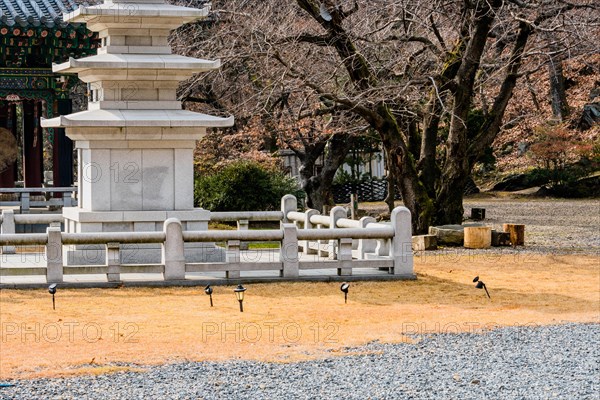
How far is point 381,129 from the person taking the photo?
2333 cm

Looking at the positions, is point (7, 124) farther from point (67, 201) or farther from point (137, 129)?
point (137, 129)

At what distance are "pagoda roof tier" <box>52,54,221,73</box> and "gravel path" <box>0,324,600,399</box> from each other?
25.1ft

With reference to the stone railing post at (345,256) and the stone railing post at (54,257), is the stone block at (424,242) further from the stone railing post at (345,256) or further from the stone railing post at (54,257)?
the stone railing post at (54,257)

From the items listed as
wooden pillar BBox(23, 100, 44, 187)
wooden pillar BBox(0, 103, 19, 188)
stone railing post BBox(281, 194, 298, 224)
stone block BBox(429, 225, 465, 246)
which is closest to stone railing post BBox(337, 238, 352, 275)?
stone railing post BBox(281, 194, 298, 224)

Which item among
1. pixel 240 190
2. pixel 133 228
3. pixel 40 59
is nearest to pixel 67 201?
pixel 40 59

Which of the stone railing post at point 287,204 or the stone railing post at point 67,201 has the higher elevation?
the stone railing post at point 67,201

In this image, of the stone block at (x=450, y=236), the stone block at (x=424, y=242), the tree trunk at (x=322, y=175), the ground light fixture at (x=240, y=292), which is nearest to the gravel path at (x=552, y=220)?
the stone block at (x=450, y=236)

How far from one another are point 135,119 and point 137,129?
210mm

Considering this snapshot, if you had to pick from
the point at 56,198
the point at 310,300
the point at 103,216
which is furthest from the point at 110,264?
the point at 56,198

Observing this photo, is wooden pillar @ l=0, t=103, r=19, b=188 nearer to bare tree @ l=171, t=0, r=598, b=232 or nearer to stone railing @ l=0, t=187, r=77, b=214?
stone railing @ l=0, t=187, r=77, b=214

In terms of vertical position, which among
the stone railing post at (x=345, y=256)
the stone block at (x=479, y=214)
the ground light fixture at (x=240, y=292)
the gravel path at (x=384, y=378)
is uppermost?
the stone block at (x=479, y=214)

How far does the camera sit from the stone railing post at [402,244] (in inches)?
650

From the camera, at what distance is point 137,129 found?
55.9 ft

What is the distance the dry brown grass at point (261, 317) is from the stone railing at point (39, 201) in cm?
898
